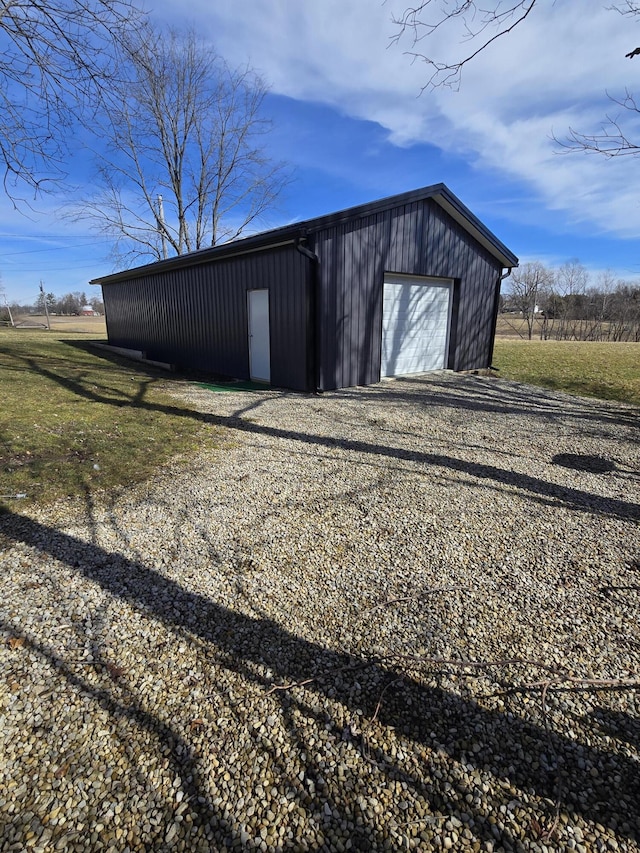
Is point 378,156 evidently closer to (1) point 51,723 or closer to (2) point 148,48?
(2) point 148,48

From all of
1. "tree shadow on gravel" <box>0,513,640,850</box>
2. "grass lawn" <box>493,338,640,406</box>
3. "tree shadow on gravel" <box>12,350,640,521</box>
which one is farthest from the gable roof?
"tree shadow on gravel" <box>0,513,640,850</box>

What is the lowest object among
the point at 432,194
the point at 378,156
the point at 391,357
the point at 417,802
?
the point at 417,802

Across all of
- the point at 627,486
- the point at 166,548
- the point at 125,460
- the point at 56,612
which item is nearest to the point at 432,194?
the point at 627,486

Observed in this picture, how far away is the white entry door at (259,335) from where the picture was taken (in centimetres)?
888

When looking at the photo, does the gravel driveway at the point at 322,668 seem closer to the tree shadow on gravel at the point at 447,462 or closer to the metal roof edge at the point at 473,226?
the tree shadow on gravel at the point at 447,462

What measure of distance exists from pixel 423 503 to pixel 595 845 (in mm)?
2426

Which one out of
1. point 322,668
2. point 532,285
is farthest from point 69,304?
point 322,668

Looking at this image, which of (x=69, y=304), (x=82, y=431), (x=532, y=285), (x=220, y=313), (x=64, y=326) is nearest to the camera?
(x=82, y=431)

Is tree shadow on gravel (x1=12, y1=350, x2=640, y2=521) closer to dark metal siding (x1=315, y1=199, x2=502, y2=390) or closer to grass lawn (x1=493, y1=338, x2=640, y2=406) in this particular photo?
dark metal siding (x1=315, y1=199, x2=502, y2=390)

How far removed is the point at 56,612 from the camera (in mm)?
2252

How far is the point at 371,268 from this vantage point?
8664 millimetres

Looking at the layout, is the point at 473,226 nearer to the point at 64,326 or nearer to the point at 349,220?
the point at 349,220

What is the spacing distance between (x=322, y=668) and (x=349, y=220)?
777 cm

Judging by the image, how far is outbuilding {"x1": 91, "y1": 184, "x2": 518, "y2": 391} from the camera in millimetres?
8016
